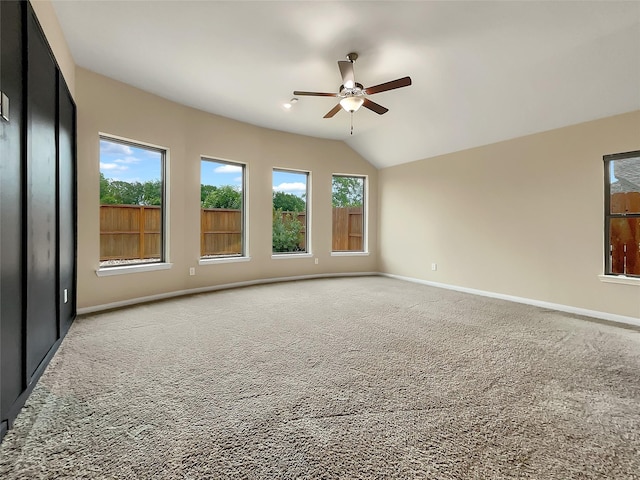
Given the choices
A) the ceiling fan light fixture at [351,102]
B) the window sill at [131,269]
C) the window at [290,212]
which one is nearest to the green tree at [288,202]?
the window at [290,212]

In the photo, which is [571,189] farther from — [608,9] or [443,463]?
[443,463]

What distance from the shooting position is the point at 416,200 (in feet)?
20.0

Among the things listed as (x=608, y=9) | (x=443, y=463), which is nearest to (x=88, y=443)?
(x=443, y=463)

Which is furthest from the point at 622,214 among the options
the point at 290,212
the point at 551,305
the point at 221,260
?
the point at 221,260

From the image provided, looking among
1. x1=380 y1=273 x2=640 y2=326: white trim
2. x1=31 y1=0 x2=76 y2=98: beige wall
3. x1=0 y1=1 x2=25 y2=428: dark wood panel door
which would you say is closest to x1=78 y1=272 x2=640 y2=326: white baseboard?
x1=380 y1=273 x2=640 y2=326: white trim

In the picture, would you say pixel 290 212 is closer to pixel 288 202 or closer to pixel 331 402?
pixel 288 202

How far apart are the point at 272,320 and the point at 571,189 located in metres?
4.18

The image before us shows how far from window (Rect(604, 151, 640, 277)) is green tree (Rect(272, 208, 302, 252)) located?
15.4ft

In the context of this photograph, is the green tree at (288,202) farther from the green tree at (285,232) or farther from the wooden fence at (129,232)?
the wooden fence at (129,232)

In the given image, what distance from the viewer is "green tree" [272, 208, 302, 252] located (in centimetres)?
596

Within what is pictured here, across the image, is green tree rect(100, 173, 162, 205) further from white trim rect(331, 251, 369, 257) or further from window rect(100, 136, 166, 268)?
white trim rect(331, 251, 369, 257)

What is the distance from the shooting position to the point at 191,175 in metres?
4.80

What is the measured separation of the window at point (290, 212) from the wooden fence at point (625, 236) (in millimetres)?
4637

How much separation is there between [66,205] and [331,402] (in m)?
3.21
